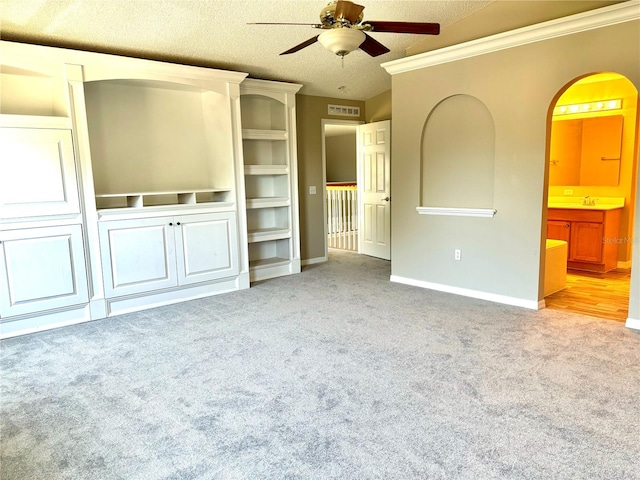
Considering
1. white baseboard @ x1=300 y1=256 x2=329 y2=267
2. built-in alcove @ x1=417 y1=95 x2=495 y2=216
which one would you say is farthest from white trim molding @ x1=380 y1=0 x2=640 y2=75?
Result: white baseboard @ x1=300 y1=256 x2=329 y2=267

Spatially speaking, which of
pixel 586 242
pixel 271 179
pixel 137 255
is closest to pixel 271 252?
A: pixel 271 179

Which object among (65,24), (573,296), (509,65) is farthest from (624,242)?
(65,24)

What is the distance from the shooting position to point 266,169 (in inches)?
215

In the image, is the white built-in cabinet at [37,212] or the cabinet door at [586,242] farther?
the cabinet door at [586,242]

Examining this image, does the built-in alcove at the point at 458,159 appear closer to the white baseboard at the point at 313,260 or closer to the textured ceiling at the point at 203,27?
the textured ceiling at the point at 203,27

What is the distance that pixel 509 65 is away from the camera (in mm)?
4012

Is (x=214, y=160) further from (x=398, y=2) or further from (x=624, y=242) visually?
(x=624, y=242)

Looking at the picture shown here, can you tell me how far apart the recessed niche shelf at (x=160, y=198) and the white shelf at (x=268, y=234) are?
0.67 meters

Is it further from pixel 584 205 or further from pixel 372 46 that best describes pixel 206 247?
pixel 584 205

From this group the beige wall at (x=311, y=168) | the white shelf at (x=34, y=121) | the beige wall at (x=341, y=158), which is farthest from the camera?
the beige wall at (x=341, y=158)

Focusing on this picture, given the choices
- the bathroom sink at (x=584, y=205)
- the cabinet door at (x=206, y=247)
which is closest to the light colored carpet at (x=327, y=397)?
the cabinet door at (x=206, y=247)

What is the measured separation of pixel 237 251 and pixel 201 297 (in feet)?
2.19

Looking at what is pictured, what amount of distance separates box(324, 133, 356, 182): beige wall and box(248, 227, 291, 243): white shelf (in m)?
6.23

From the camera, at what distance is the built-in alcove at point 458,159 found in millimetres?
4324
